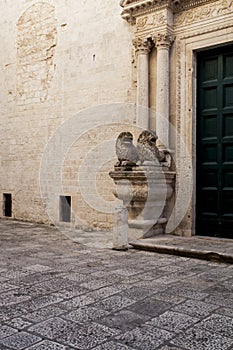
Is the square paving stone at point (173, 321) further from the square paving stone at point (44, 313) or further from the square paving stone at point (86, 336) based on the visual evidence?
the square paving stone at point (44, 313)

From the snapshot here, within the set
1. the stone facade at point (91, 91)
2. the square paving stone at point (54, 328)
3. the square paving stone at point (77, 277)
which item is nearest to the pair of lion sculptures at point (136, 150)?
the stone facade at point (91, 91)

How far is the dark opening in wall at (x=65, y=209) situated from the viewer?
7.89 metres

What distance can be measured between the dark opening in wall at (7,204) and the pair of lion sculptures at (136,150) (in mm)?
4330

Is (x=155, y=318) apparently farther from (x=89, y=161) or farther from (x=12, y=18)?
(x=12, y=18)

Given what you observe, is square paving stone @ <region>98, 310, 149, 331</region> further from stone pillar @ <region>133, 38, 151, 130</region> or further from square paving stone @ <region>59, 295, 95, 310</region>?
stone pillar @ <region>133, 38, 151, 130</region>

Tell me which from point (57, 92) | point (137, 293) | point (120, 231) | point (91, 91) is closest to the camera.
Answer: point (137, 293)

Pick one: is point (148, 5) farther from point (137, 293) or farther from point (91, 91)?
point (137, 293)

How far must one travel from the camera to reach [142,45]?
632cm

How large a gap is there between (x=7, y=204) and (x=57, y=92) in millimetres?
3047

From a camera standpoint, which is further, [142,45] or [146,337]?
[142,45]

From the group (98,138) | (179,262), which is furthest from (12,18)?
(179,262)

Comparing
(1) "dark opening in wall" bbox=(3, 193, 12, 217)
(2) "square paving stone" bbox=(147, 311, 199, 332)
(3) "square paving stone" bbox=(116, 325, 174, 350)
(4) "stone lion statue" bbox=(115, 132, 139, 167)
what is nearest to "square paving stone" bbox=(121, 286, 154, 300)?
(2) "square paving stone" bbox=(147, 311, 199, 332)

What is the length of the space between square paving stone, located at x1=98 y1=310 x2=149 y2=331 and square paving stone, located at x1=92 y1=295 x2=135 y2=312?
0.11m

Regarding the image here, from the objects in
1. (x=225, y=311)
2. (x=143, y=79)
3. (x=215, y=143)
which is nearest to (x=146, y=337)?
(x=225, y=311)
